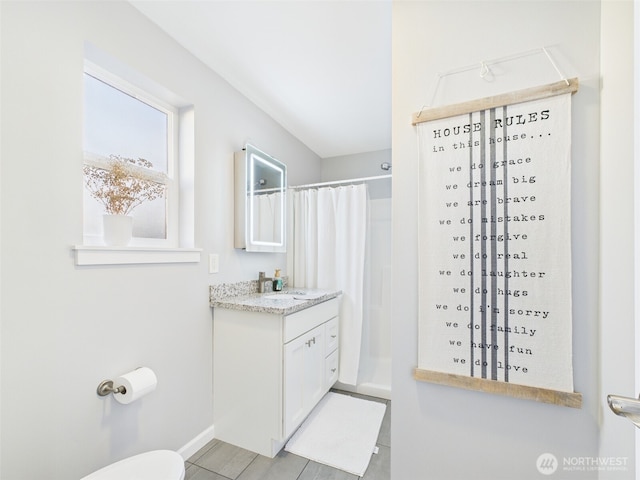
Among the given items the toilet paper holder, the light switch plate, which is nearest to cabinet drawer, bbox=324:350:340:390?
the light switch plate

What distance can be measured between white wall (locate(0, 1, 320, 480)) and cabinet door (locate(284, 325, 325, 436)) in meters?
0.57

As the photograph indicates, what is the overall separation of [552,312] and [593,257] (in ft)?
0.64

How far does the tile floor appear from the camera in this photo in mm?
1509

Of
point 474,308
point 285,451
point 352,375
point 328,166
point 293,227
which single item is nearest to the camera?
point 474,308

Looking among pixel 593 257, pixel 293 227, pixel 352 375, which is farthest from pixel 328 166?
pixel 593 257

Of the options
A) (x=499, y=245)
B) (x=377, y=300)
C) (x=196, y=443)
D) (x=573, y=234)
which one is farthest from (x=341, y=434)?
(x=573, y=234)

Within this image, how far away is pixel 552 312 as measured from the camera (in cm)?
83

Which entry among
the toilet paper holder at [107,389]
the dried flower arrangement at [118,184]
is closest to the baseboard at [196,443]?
the toilet paper holder at [107,389]

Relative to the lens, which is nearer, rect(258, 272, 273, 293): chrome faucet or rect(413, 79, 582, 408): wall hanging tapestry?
rect(413, 79, 582, 408): wall hanging tapestry

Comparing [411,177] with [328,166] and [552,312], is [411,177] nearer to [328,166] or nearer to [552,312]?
[552,312]

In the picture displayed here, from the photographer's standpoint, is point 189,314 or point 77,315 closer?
point 77,315

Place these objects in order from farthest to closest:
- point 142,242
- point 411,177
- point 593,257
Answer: point 142,242 < point 411,177 < point 593,257

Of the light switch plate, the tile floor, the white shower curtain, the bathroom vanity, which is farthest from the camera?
the white shower curtain

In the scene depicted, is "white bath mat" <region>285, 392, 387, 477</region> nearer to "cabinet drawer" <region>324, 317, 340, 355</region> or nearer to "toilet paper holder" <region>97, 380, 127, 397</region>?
"cabinet drawer" <region>324, 317, 340, 355</region>
